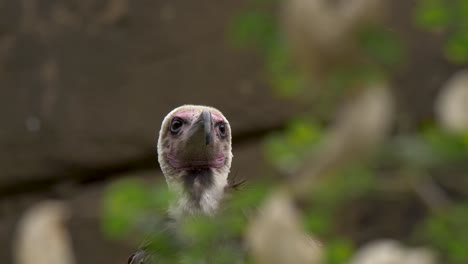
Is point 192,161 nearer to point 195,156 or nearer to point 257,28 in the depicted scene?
point 195,156

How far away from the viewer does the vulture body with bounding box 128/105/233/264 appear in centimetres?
304

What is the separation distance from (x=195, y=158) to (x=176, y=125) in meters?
0.16

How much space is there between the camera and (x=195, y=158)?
3355mm

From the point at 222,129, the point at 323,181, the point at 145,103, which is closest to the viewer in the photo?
the point at 323,181

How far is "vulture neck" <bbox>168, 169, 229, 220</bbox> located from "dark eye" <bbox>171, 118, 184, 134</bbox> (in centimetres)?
15

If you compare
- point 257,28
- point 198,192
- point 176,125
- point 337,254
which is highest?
point 257,28

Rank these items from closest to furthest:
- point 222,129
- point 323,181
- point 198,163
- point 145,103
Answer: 1. point 323,181
2. point 198,163
3. point 222,129
4. point 145,103

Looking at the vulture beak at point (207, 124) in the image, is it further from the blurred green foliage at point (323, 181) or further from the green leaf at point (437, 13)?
the green leaf at point (437, 13)

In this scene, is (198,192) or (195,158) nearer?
(198,192)

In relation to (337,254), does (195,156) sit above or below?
above

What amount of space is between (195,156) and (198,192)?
0.82 feet

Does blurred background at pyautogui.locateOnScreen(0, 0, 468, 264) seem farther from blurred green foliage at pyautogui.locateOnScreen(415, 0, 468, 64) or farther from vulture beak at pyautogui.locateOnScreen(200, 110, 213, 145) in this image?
vulture beak at pyautogui.locateOnScreen(200, 110, 213, 145)

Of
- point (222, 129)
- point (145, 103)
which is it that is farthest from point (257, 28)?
point (145, 103)

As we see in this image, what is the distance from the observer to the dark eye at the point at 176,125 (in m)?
3.46
